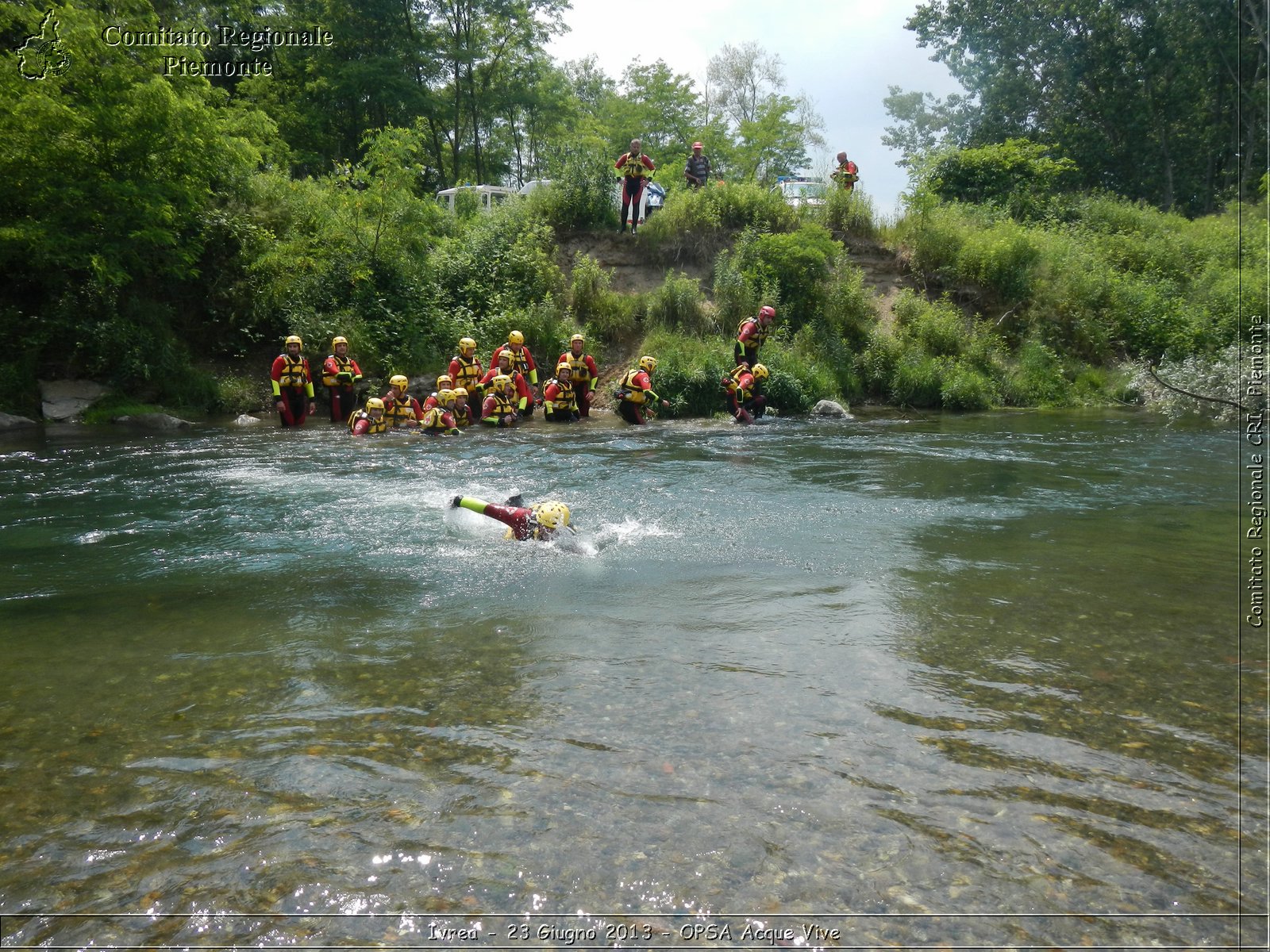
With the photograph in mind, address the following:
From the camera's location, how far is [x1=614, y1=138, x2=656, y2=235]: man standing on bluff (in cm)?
2041

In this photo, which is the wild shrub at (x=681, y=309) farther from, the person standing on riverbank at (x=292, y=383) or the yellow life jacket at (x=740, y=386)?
the person standing on riverbank at (x=292, y=383)

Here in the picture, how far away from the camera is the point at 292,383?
15.9 meters

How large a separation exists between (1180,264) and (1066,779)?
25442mm

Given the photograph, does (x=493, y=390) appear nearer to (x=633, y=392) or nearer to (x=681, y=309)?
(x=633, y=392)

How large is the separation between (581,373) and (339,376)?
463cm

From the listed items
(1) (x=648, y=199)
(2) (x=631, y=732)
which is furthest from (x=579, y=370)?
(2) (x=631, y=732)

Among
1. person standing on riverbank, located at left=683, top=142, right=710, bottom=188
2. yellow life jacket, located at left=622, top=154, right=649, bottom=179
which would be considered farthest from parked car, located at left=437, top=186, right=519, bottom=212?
yellow life jacket, located at left=622, top=154, right=649, bottom=179

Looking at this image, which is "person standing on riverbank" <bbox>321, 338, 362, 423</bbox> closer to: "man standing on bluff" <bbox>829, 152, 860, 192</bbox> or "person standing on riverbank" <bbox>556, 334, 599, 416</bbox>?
"person standing on riverbank" <bbox>556, 334, 599, 416</bbox>

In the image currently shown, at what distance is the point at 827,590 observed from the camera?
6.46m

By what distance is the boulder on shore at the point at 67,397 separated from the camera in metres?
15.6

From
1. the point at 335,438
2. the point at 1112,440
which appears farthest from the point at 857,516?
the point at 335,438


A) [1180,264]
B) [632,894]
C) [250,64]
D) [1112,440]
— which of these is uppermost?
[250,64]

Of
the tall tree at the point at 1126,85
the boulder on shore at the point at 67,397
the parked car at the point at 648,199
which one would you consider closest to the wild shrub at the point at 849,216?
the parked car at the point at 648,199

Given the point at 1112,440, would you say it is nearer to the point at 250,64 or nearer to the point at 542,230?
the point at 542,230
